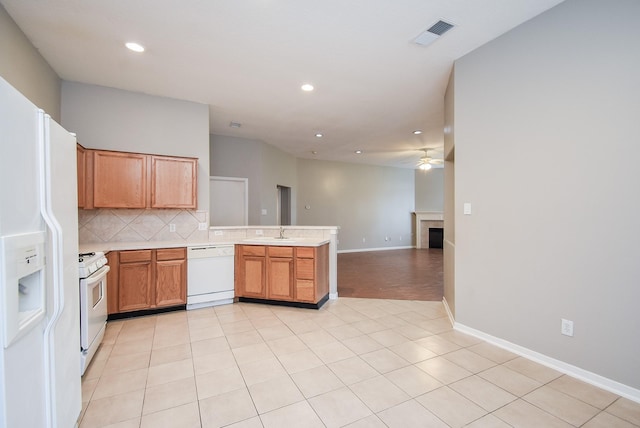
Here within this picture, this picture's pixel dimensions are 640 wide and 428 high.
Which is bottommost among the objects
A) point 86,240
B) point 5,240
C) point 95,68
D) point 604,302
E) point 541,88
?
point 604,302

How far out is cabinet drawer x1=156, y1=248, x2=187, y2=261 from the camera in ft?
11.6

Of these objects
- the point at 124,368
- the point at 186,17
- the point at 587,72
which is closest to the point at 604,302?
the point at 587,72

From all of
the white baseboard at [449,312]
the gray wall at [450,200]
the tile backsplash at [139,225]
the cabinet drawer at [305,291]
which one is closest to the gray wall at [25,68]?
the tile backsplash at [139,225]

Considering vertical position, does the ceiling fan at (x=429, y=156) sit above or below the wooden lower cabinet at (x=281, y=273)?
above

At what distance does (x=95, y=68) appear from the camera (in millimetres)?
3221

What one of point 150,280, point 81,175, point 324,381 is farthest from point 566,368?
point 81,175

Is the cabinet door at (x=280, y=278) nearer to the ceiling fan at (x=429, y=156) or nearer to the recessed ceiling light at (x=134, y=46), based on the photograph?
the recessed ceiling light at (x=134, y=46)

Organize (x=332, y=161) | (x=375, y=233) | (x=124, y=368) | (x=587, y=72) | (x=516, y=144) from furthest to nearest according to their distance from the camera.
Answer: (x=375, y=233)
(x=332, y=161)
(x=516, y=144)
(x=124, y=368)
(x=587, y=72)

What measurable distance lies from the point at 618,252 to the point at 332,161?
7509 mm

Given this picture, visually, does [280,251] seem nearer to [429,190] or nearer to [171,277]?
[171,277]

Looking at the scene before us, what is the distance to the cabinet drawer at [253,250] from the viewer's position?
393 cm

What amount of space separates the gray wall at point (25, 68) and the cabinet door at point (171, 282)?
207 cm

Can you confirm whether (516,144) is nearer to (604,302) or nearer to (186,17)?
(604,302)

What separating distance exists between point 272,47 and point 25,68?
227 cm
